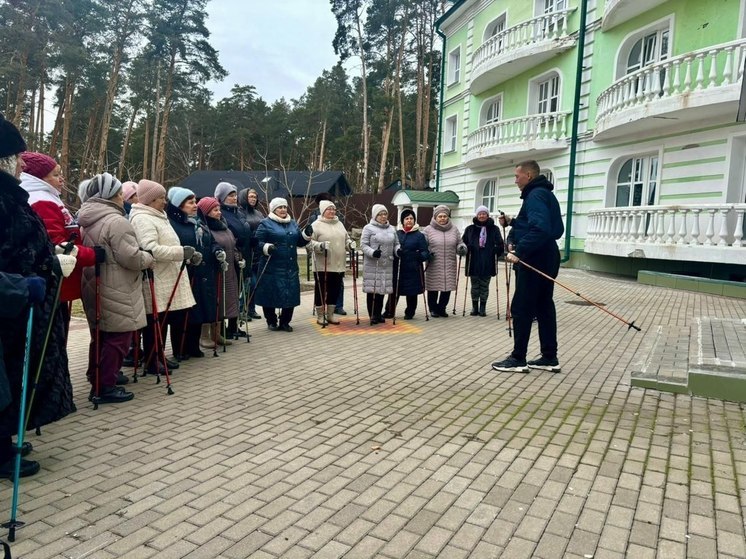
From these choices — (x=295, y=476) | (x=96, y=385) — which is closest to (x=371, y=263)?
(x=96, y=385)

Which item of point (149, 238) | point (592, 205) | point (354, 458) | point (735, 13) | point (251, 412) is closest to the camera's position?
point (354, 458)

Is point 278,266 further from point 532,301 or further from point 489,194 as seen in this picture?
point 489,194

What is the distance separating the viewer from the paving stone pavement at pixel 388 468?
2672 millimetres

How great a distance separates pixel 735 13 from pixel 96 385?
14021mm

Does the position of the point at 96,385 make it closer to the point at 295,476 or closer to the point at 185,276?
the point at 185,276

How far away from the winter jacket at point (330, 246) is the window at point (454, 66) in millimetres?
18740

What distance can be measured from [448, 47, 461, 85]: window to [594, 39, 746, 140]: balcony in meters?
11.3

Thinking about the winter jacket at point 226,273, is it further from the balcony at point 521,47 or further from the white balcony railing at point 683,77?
the balcony at point 521,47

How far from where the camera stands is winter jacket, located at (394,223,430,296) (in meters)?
8.59

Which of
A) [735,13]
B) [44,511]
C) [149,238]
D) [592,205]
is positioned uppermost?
[735,13]

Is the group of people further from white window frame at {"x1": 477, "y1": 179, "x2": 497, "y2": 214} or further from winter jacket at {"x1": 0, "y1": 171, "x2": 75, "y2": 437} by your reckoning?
white window frame at {"x1": 477, "y1": 179, "x2": 497, "y2": 214}

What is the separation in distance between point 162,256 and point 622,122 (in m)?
12.2

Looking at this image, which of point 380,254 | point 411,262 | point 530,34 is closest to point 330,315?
point 380,254

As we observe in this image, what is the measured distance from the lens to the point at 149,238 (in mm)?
5043
